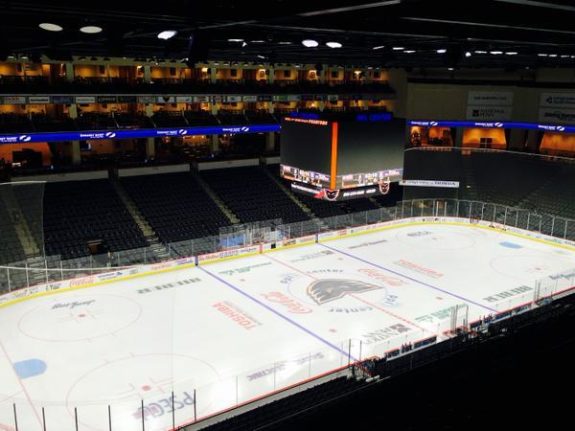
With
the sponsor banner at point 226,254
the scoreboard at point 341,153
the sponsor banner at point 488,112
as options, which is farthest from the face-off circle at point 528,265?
the sponsor banner at point 488,112

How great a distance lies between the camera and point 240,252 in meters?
22.3

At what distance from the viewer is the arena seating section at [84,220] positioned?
74.1 feet

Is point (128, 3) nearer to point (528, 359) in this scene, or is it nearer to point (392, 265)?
point (528, 359)

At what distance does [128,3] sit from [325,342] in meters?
9.71

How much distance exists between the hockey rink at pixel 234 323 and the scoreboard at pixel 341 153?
351cm

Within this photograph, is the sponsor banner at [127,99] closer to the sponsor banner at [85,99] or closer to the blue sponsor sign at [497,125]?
the sponsor banner at [85,99]

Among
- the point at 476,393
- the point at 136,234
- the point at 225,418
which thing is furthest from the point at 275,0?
the point at 136,234

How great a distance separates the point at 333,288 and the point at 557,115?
21.9 metres

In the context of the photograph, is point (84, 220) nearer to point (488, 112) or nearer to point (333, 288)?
point (333, 288)

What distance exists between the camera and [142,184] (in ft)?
94.2

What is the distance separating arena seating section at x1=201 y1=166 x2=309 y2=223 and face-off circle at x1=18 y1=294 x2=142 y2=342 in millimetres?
11027

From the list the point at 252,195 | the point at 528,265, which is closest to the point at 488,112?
the point at 252,195

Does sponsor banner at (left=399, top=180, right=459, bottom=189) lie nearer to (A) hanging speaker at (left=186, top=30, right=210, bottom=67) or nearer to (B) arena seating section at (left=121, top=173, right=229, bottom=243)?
(B) arena seating section at (left=121, top=173, right=229, bottom=243)

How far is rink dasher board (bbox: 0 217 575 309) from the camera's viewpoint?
58.5 ft
